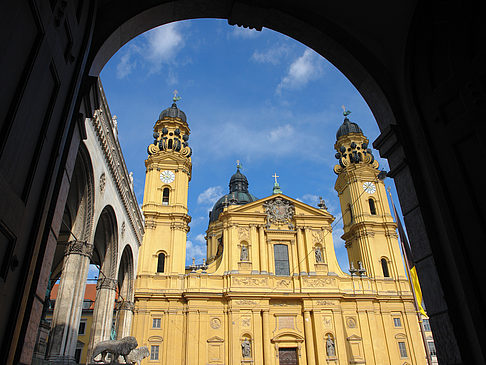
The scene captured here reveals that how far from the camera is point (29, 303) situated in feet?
10.1

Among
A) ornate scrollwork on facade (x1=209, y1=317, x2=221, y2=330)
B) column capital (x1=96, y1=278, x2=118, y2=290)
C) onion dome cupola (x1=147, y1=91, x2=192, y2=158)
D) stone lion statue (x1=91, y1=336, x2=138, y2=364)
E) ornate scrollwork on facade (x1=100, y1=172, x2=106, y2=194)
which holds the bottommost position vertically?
stone lion statue (x1=91, y1=336, x2=138, y2=364)

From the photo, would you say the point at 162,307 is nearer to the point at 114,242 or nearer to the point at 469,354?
the point at 114,242

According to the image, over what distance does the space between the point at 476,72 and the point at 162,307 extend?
2612 cm

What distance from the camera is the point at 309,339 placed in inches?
1051

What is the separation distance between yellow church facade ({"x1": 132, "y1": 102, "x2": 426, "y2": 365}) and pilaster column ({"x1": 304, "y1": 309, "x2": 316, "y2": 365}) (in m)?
0.07

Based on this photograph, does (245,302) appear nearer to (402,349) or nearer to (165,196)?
(165,196)

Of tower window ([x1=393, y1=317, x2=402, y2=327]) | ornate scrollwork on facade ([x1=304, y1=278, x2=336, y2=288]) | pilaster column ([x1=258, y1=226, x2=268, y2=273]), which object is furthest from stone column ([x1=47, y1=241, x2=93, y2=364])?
tower window ([x1=393, y1=317, x2=402, y2=327])

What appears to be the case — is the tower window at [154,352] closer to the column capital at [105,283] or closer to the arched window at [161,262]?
the arched window at [161,262]

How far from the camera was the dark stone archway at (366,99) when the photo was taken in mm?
2832

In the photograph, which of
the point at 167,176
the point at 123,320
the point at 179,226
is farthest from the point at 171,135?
the point at 123,320

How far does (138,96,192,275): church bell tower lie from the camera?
27891 millimetres

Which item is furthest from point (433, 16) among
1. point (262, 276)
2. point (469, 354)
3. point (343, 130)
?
point (343, 130)

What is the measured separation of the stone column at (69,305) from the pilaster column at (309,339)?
63.5 feet

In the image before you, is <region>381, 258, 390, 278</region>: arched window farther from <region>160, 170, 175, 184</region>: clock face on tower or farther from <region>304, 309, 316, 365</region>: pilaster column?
<region>160, 170, 175, 184</region>: clock face on tower
